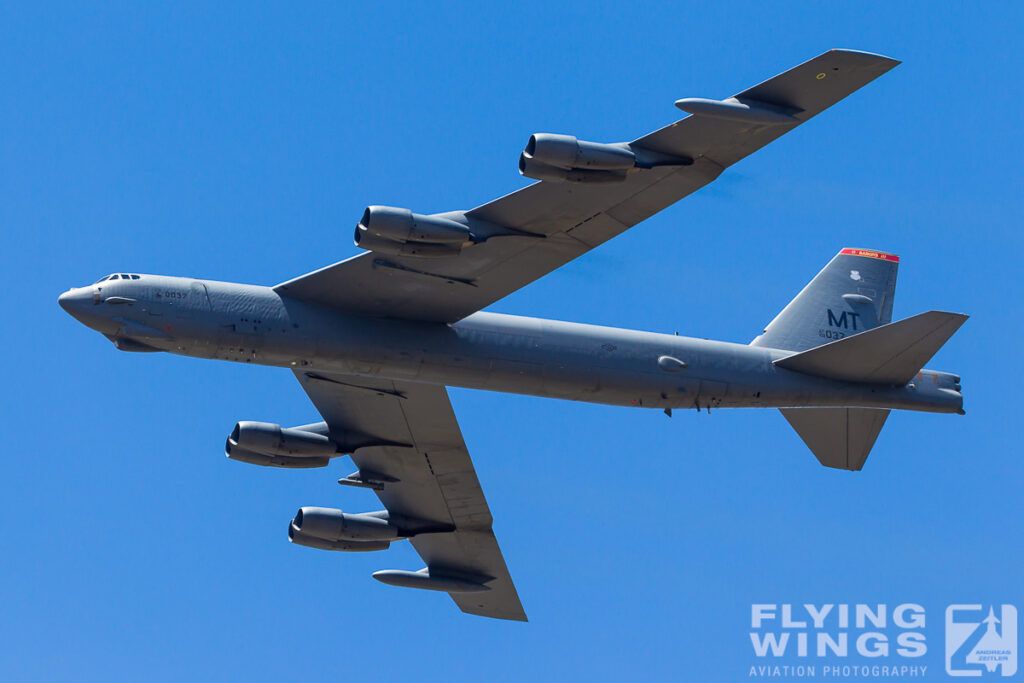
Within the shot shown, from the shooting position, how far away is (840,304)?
127ft

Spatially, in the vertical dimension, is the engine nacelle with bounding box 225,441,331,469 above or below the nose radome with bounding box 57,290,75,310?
below

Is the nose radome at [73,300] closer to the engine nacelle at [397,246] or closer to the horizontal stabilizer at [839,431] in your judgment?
the engine nacelle at [397,246]

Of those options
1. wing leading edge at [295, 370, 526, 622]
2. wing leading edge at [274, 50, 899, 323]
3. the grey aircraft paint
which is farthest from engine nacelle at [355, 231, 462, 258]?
wing leading edge at [295, 370, 526, 622]

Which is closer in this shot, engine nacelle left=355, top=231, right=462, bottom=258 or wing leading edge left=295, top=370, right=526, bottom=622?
engine nacelle left=355, top=231, right=462, bottom=258

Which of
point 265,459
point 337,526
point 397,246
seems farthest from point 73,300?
point 337,526

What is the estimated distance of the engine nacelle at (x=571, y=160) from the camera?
28.8 m

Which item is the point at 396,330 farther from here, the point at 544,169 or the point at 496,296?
the point at 544,169

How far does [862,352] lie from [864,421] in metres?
3.61

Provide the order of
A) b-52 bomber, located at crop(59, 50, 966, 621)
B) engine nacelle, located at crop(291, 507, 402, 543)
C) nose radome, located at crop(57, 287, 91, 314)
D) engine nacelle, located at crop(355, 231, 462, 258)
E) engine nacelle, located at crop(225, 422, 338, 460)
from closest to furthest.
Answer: b-52 bomber, located at crop(59, 50, 966, 621) → engine nacelle, located at crop(355, 231, 462, 258) → nose radome, located at crop(57, 287, 91, 314) → engine nacelle, located at crop(225, 422, 338, 460) → engine nacelle, located at crop(291, 507, 402, 543)

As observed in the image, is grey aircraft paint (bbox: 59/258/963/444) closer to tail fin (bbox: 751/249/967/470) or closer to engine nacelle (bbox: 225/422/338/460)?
tail fin (bbox: 751/249/967/470)

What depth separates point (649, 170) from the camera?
30.3 meters

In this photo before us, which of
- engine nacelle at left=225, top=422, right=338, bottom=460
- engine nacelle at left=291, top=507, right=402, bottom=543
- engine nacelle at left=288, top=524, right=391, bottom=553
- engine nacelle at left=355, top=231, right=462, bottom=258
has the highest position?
engine nacelle at left=355, top=231, right=462, bottom=258

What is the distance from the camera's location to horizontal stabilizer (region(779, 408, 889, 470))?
37.3 metres

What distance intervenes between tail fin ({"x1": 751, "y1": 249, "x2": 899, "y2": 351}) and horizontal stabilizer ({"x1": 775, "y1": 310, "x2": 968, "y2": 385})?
7.48 feet
